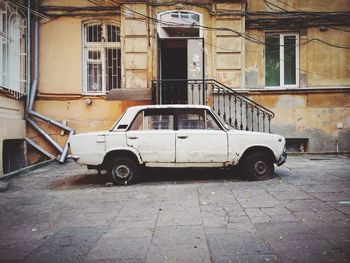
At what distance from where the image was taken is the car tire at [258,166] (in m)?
6.90

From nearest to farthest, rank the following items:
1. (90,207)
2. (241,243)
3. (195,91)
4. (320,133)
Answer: (241,243), (90,207), (195,91), (320,133)

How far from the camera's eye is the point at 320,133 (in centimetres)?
1127

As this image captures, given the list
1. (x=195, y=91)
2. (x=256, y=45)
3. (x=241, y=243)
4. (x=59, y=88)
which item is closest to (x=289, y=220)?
(x=241, y=243)

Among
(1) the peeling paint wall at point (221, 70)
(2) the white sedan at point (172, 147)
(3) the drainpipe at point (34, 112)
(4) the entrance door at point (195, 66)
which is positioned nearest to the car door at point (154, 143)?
(2) the white sedan at point (172, 147)

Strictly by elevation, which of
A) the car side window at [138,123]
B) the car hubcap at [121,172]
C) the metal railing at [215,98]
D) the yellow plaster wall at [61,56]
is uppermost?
the yellow plaster wall at [61,56]

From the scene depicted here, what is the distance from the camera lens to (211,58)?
11.2 meters

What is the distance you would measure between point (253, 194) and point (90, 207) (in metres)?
2.84

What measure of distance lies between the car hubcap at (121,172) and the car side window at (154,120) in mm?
874

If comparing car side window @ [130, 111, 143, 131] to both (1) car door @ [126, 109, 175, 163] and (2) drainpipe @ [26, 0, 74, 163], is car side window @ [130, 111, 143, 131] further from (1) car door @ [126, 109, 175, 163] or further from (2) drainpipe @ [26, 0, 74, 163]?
(2) drainpipe @ [26, 0, 74, 163]

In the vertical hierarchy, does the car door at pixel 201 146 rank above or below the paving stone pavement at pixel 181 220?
above

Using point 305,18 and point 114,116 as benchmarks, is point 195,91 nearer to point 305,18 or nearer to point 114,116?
point 114,116

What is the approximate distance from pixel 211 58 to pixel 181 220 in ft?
26.1

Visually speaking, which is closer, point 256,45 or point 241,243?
point 241,243

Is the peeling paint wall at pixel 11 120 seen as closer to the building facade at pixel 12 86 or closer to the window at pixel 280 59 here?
the building facade at pixel 12 86
